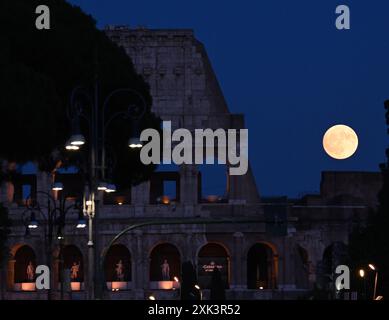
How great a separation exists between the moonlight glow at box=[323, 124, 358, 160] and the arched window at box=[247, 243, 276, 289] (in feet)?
50.4

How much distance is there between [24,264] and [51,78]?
191 ft

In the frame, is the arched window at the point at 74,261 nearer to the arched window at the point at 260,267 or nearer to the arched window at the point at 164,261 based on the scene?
the arched window at the point at 164,261

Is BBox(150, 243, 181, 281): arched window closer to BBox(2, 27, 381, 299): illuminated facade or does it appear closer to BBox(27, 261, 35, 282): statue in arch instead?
BBox(2, 27, 381, 299): illuminated facade

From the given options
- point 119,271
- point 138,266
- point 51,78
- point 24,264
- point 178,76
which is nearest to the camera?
point 51,78

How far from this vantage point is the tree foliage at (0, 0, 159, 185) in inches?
920

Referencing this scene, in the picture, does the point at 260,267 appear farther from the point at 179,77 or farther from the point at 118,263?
the point at 179,77

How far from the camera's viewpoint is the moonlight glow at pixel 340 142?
228 feet

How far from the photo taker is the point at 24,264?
3364 inches

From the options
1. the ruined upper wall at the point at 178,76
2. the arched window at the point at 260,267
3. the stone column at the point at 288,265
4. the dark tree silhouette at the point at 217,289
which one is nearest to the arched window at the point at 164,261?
the arched window at the point at 260,267

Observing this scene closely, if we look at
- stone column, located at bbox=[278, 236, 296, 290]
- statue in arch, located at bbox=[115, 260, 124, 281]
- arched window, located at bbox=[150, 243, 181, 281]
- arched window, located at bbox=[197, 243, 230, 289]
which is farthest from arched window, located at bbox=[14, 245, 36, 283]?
stone column, located at bbox=[278, 236, 296, 290]

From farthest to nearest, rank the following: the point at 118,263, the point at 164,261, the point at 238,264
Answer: the point at 164,261, the point at 118,263, the point at 238,264

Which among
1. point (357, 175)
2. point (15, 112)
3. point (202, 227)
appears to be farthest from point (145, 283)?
point (15, 112)

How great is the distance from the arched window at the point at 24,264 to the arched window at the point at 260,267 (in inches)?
664

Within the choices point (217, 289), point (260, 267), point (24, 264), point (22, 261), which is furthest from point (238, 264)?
point (22, 261)
